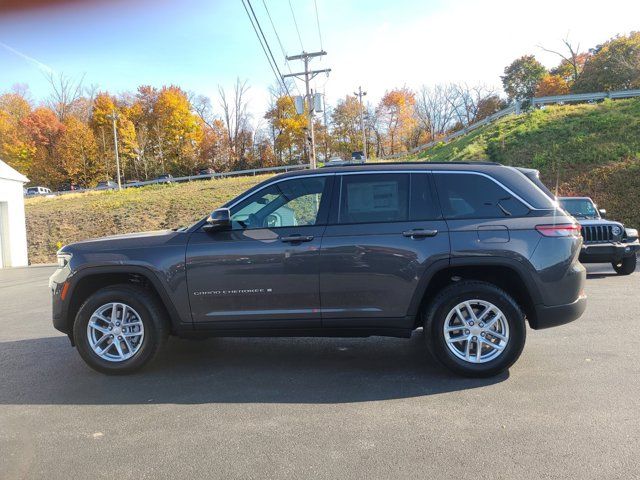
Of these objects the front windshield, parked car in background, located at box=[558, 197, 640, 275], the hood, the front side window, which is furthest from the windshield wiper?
the front windshield

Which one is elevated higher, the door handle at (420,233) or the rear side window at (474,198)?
the rear side window at (474,198)

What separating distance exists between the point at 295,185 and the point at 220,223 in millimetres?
840

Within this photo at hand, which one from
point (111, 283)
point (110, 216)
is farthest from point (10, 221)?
point (111, 283)

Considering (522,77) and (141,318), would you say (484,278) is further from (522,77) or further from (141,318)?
(522,77)

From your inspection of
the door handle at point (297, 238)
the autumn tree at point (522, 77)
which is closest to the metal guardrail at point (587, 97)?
the door handle at point (297, 238)

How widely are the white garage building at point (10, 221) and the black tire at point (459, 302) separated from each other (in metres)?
20.0

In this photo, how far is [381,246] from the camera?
4.34m

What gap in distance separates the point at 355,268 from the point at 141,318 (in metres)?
2.11

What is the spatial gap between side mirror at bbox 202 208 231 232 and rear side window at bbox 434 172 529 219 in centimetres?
199

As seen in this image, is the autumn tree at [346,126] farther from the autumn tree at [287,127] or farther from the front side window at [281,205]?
the front side window at [281,205]

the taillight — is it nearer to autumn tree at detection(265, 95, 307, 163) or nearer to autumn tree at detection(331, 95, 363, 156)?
autumn tree at detection(265, 95, 307, 163)

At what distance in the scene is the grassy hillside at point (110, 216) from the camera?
23.5 metres

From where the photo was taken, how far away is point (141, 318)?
15.2 ft

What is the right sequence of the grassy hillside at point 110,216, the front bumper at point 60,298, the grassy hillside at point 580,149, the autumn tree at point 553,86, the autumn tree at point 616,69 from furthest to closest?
the autumn tree at point 553,86, the autumn tree at point 616,69, the grassy hillside at point 110,216, the grassy hillside at point 580,149, the front bumper at point 60,298
